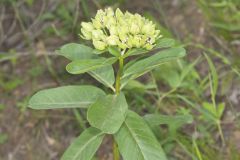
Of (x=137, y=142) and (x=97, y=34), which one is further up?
(x=97, y=34)

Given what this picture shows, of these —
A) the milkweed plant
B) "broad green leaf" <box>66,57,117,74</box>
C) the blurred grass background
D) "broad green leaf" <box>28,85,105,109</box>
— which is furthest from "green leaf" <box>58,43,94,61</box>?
the blurred grass background

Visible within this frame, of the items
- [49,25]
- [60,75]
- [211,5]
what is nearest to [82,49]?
[60,75]

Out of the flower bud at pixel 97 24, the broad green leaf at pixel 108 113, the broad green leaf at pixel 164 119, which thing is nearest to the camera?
the broad green leaf at pixel 108 113

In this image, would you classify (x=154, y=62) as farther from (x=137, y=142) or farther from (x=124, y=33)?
(x=137, y=142)

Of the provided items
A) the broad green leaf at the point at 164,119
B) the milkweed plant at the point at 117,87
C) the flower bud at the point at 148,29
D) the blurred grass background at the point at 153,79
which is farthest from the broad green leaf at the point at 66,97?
the blurred grass background at the point at 153,79

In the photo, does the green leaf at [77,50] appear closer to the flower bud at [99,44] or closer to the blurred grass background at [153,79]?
the flower bud at [99,44]

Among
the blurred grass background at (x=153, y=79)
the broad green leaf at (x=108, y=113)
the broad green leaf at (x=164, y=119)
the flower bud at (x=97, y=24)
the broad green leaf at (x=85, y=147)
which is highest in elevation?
the flower bud at (x=97, y=24)

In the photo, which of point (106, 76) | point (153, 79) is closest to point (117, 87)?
point (106, 76)
